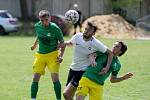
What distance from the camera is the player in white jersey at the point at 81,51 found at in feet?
27.2

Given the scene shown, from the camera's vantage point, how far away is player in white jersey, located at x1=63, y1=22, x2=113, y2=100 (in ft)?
27.2

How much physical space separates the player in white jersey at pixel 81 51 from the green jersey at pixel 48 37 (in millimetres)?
1147

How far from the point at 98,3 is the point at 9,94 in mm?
38414

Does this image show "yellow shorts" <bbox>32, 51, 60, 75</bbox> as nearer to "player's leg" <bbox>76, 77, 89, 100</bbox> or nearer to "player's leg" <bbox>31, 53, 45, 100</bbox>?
"player's leg" <bbox>31, 53, 45, 100</bbox>

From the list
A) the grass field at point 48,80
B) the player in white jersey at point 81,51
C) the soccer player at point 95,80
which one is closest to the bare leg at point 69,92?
the player in white jersey at point 81,51

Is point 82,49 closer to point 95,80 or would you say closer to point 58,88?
point 95,80

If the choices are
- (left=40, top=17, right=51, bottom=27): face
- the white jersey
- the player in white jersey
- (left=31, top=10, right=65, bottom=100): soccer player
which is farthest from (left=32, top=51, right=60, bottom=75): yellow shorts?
the white jersey

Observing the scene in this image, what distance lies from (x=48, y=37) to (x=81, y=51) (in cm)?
154

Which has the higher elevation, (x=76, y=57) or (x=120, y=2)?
(x=76, y=57)

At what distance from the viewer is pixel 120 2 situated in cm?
4738

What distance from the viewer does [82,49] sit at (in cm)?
864

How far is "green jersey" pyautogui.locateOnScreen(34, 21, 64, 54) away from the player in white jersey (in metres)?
1.15

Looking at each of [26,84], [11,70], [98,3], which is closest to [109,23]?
[98,3]

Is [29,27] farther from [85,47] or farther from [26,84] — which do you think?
[85,47]
